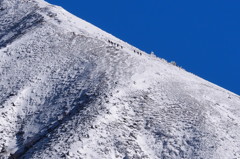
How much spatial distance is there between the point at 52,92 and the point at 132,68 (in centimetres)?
546

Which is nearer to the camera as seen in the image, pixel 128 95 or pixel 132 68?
pixel 128 95

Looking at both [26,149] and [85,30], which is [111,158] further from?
[85,30]

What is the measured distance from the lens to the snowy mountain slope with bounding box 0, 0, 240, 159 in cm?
2698

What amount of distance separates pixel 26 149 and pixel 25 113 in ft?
11.9

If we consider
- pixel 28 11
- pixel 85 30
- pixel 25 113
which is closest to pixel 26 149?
pixel 25 113

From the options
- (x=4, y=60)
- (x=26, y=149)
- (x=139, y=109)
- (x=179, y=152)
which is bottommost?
(x=26, y=149)

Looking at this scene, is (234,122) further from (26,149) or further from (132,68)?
(26,149)

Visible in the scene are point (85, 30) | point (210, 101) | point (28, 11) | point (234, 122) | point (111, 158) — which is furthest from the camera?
point (28, 11)

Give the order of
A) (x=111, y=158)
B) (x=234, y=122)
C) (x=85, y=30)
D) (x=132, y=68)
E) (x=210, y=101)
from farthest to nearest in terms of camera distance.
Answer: (x=85, y=30), (x=132, y=68), (x=210, y=101), (x=234, y=122), (x=111, y=158)

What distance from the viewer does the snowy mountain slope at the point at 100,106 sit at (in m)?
27.0

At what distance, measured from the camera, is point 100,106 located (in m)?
29.1

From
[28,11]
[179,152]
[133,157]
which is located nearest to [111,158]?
[133,157]

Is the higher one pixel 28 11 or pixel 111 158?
pixel 28 11

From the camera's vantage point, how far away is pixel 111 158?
2617 cm
